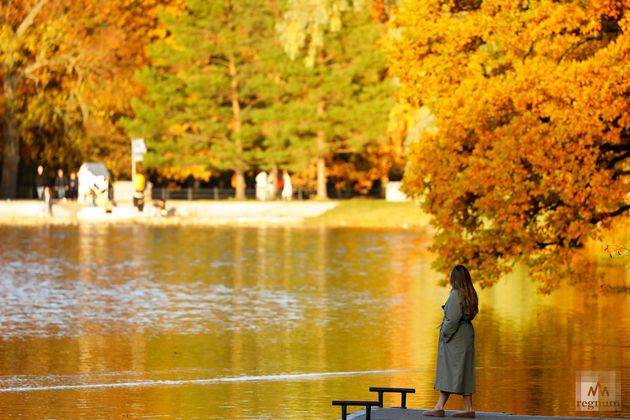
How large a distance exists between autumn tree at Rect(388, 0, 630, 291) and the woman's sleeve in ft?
32.9

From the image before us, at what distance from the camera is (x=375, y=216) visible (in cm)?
6050

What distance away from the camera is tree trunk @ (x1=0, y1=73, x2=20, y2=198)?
7450 centimetres

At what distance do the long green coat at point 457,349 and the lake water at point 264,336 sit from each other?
175 centimetres

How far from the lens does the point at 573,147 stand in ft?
72.7

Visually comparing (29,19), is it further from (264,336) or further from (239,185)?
(264,336)

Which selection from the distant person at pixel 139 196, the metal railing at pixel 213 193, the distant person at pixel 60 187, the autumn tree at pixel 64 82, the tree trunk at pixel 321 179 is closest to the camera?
the distant person at pixel 139 196

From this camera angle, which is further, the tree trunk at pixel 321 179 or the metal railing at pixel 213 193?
the metal railing at pixel 213 193

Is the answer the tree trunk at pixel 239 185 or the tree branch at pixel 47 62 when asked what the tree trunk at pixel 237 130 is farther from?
the tree branch at pixel 47 62

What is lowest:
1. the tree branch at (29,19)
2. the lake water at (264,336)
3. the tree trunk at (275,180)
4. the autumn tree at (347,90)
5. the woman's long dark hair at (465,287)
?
the lake water at (264,336)

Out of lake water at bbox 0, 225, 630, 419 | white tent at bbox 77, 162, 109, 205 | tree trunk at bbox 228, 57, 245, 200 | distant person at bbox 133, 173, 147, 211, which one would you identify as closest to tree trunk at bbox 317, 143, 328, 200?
tree trunk at bbox 228, 57, 245, 200

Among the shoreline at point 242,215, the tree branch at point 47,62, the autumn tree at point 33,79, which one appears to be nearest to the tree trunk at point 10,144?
the autumn tree at point 33,79

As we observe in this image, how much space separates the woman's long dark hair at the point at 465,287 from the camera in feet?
40.3

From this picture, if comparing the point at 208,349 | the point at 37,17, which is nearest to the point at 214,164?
the point at 37,17

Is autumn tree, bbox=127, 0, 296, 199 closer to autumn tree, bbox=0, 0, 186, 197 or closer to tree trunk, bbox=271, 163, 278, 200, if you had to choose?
tree trunk, bbox=271, 163, 278, 200
